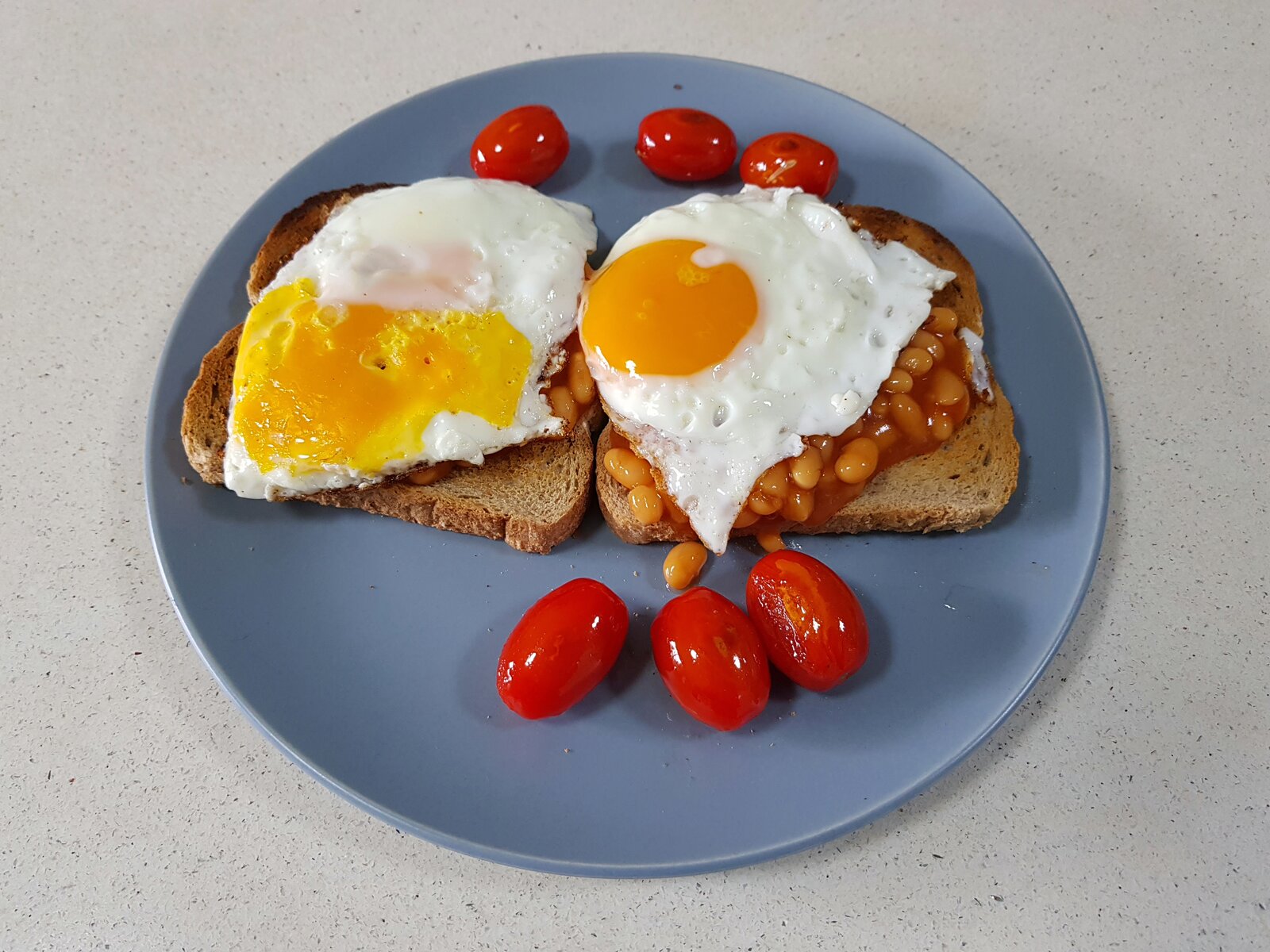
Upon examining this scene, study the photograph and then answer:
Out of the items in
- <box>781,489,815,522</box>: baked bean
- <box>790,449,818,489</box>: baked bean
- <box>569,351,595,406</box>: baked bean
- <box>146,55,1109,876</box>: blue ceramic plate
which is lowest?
<box>146,55,1109,876</box>: blue ceramic plate

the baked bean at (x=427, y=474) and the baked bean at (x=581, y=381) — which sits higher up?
the baked bean at (x=581, y=381)

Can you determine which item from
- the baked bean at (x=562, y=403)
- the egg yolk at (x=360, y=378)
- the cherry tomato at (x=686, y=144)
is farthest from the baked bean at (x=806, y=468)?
the cherry tomato at (x=686, y=144)

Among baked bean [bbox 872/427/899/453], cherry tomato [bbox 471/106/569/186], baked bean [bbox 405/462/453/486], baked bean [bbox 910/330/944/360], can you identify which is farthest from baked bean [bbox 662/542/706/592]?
cherry tomato [bbox 471/106/569/186]

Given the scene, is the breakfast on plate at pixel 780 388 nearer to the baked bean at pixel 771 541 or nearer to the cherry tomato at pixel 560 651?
the baked bean at pixel 771 541

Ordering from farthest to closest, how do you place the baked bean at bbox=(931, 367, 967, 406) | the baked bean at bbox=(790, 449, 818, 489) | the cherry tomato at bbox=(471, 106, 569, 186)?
1. the cherry tomato at bbox=(471, 106, 569, 186)
2. the baked bean at bbox=(931, 367, 967, 406)
3. the baked bean at bbox=(790, 449, 818, 489)

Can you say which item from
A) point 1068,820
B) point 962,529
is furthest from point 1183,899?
point 962,529

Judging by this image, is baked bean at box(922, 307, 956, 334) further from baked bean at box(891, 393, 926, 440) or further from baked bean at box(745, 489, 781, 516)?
baked bean at box(745, 489, 781, 516)
